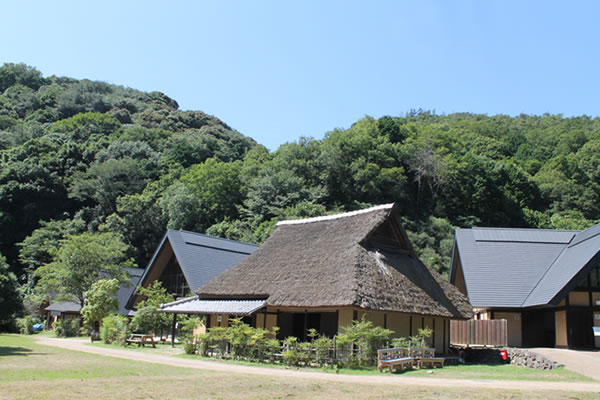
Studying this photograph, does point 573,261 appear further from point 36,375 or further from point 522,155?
point 522,155

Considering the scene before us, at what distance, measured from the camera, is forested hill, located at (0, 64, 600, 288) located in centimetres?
5528

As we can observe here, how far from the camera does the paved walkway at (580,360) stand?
52.8ft

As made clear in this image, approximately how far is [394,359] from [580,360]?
25.0 feet

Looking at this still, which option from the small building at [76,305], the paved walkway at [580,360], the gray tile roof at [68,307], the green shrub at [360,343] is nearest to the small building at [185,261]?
the small building at [76,305]

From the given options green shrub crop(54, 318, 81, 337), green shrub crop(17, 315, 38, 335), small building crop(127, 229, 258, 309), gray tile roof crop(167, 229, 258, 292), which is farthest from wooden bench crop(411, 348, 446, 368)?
green shrub crop(17, 315, 38, 335)

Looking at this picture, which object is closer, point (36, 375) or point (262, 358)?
point (36, 375)

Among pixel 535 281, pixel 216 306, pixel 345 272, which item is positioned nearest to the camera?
pixel 345 272

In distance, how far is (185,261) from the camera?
29984mm

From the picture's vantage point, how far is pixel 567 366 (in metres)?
17.2

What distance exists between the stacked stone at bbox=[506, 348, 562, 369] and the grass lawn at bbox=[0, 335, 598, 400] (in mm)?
6648

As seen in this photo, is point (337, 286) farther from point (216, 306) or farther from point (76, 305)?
point (76, 305)

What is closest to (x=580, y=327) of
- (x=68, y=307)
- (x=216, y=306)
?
(x=216, y=306)

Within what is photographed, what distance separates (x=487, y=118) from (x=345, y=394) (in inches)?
3405

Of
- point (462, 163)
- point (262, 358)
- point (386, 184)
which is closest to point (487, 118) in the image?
point (462, 163)
